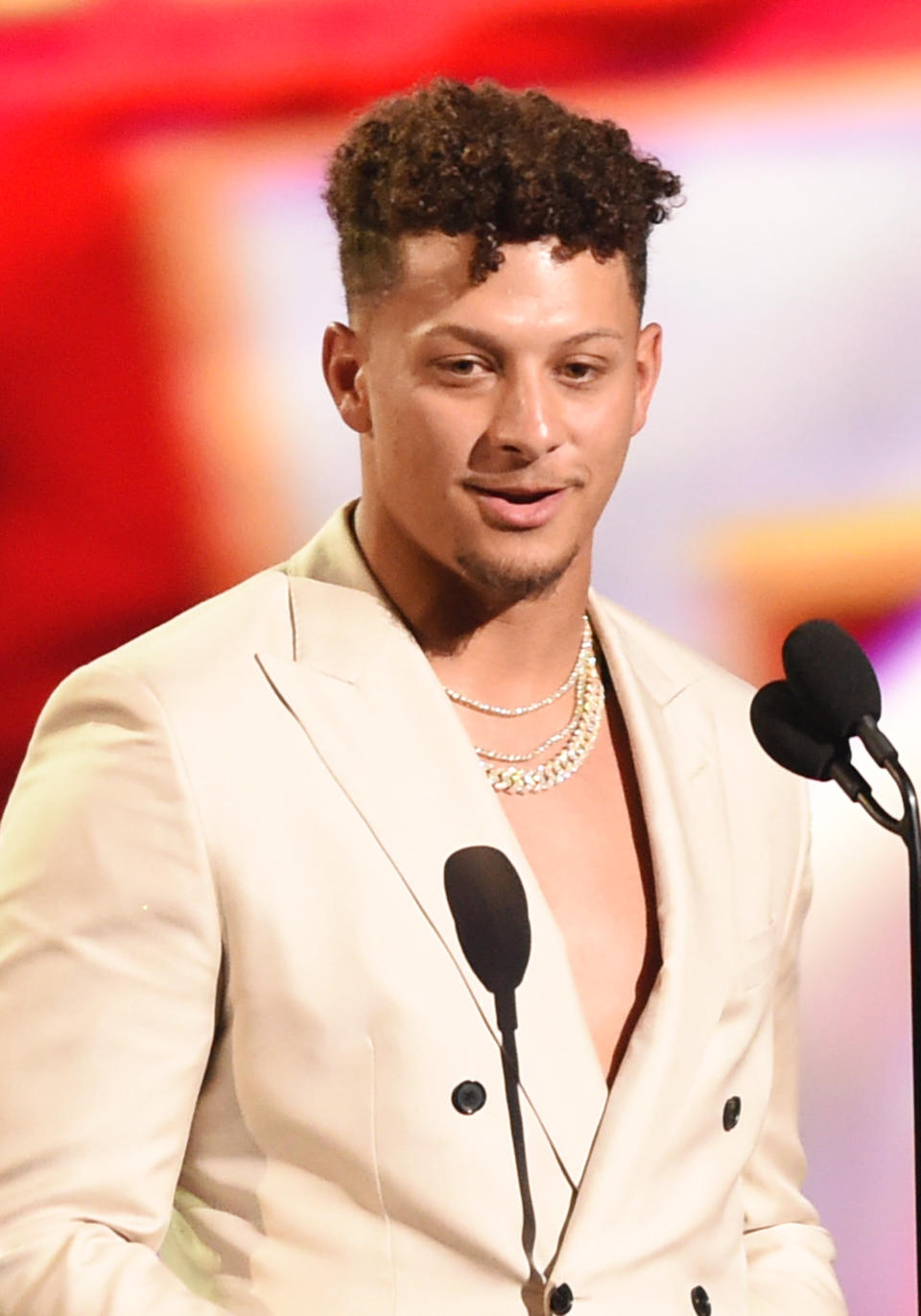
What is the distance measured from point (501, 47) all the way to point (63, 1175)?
4.31ft

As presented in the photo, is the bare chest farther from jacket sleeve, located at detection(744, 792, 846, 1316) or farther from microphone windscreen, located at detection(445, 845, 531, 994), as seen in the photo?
microphone windscreen, located at detection(445, 845, 531, 994)

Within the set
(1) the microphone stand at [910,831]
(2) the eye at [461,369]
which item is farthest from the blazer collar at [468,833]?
(1) the microphone stand at [910,831]

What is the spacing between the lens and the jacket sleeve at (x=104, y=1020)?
143cm

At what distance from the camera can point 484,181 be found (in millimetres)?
1588

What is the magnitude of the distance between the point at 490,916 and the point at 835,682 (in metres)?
0.30

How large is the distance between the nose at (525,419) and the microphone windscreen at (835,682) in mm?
310

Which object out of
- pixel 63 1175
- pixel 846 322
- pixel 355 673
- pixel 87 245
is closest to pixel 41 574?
pixel 87 245

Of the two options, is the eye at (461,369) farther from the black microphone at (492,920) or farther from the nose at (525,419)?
the black microphone at (492,920)

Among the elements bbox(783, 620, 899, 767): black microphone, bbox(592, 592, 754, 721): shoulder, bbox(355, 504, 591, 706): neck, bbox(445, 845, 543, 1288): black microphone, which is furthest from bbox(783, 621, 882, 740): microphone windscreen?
bbox(592, 592, 754, 721): shoulder

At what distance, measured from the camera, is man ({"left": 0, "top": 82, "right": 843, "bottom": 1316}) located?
58.0 inches

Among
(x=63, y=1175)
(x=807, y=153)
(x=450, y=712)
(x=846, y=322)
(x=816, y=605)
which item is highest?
(x=807, y=153)

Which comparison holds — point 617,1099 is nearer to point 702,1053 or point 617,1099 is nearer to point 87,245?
point 702,1053

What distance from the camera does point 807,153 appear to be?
221 cm

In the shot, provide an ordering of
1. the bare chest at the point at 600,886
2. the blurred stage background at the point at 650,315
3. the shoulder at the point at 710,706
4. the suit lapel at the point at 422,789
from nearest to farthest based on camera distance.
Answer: the suit lapel at the point at 422,789 → the bare chest at the point at 600,886 → the shoulder at the point at 710,706 → the blurred stage background at the point at 650,315
